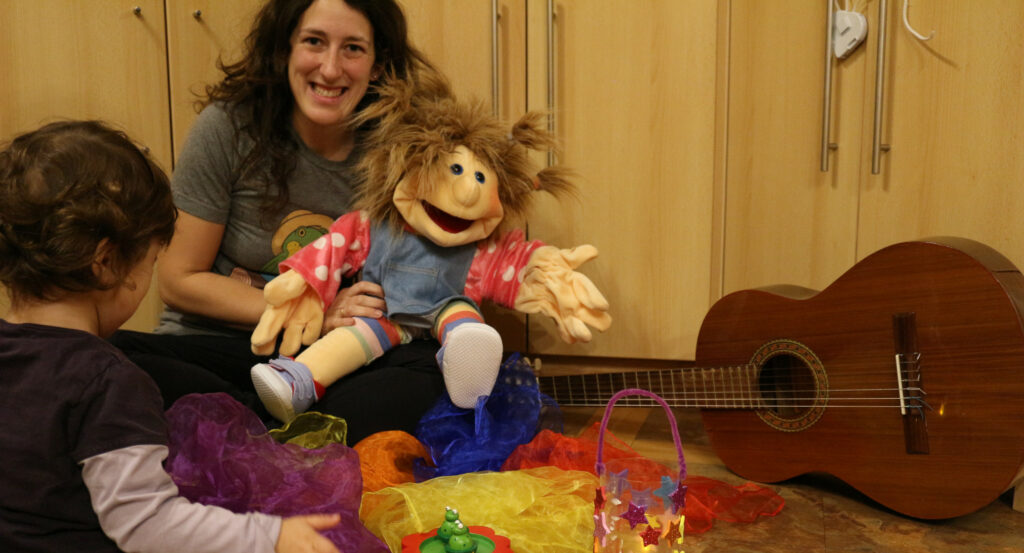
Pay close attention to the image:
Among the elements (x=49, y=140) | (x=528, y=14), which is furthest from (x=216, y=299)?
(x=528, y=14)

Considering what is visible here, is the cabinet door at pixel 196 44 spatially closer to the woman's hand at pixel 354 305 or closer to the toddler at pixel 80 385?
the woman's hand at pixel 354 305

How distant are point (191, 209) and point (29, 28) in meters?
0.51

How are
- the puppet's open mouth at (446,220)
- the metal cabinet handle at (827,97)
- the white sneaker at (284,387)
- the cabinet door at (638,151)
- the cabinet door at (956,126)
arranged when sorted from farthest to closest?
the cabinet door at (638,151) → the metal cabinet handle at (827,97) → the cabinet door at (956,126) → the puppet's open mouth at (446,220) → the white sneaker at (284,387)

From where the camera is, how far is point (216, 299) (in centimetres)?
164

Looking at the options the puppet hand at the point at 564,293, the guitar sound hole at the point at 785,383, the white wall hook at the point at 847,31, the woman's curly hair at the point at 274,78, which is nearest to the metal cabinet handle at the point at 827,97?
the white wall hook at the point at 847,31

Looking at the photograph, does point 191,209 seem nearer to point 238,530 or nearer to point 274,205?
point 274,205

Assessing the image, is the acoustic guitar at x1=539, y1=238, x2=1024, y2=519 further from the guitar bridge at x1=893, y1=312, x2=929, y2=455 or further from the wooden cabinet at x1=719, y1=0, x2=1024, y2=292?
the wooden cabinet at x1=719, y1=0, x2=1024, y2=292

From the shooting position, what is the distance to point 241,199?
67.0 inches

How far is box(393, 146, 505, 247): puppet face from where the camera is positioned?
1528 millimetres

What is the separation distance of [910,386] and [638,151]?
77 cm

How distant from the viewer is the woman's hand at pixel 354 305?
1600 millimetres

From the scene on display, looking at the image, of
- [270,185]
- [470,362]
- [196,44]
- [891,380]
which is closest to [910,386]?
[891,380]

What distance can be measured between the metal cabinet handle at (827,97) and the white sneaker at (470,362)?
829 millimetres

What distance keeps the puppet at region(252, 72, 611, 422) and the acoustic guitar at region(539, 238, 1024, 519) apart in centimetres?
28
